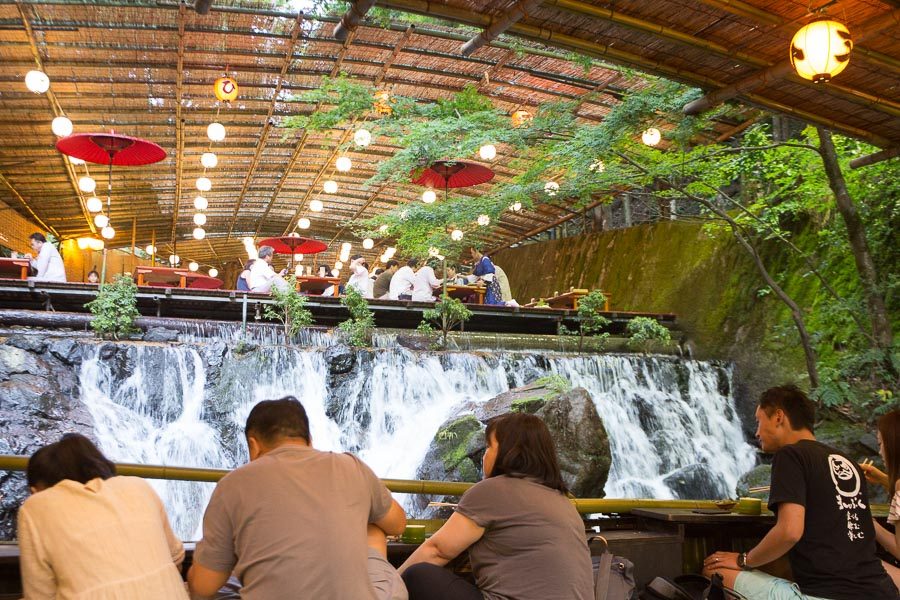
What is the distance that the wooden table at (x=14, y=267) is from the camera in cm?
1120

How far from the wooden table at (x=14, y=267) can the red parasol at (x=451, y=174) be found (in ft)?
19.2

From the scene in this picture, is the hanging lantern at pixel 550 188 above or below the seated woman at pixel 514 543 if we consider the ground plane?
above

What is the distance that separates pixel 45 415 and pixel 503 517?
6186mm

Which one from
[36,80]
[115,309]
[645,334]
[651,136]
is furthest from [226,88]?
[645,334]

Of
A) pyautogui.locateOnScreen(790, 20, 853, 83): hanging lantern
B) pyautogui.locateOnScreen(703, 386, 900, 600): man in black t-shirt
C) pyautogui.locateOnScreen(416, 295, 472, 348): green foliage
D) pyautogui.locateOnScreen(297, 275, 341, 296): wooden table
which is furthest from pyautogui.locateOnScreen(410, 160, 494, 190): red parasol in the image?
pyautogui.locateOnScreen(703, 386, 900, 600): man in black t-shirt

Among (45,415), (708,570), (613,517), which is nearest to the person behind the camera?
(708,570)

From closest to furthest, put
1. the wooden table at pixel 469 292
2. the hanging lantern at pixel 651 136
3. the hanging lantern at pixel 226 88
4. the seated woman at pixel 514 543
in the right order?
1. the seated woman at pixel 514 543
2. the hanging lantern at pixel 651 136
3. the hanging lantern at pixel 226 88
4. the wooden table at pixel 469 292

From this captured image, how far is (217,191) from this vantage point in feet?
60.8

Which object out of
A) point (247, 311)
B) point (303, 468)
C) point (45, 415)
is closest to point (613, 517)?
point (303, 468)

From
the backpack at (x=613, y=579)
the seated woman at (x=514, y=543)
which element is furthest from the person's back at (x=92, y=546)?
the backpack at (x=613, y=579)

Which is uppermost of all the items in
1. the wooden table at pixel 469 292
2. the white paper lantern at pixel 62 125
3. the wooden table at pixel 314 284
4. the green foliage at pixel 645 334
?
the white paper lantern at pixel 62 125

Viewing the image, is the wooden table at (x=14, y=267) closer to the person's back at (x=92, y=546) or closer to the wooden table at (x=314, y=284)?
the wooden table at (x=314, y=284)

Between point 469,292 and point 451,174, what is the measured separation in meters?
2.40

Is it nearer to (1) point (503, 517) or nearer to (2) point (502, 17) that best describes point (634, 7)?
(2) point (502, 17)
